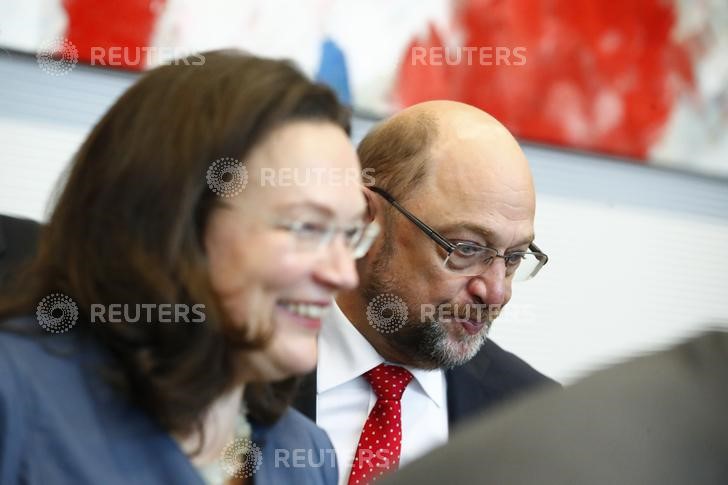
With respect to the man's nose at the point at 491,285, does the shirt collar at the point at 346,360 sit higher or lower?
lower

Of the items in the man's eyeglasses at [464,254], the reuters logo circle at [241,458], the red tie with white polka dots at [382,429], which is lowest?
the red tie with white polka dots at [382,429]

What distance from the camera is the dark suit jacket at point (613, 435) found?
492mm

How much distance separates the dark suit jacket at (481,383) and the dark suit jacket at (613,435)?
130 cm

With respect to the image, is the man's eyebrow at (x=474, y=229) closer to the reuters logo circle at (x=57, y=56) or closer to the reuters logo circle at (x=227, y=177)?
the reuters logo circle at (x=227, y=177)

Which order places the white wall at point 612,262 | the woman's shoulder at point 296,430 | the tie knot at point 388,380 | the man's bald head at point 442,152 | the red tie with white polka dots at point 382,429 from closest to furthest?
the woman's shoulder at point 296,430 → the red tie with white polka dots at point 382,429 → the tie knot at point 388,380 → the man's bald head at point 442,152 → the white wall at point 612,262

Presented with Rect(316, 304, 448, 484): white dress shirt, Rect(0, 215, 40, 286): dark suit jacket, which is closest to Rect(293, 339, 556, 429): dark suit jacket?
Rect(316, 304, 448, 484): white dress shirt

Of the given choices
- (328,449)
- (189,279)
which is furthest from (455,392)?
(189,279)

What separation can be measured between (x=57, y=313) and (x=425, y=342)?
0.82m

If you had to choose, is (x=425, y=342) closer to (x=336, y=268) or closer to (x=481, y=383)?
(x=481, y=383)

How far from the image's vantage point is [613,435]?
52 cm

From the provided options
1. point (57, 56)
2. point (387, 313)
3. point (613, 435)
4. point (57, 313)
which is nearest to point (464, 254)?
point (387, 313)

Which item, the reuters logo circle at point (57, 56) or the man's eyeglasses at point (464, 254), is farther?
the reuters logo circle at point (57, 56)

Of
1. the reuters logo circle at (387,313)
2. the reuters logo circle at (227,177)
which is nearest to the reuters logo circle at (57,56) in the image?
the reuters logo circle at (387,313)

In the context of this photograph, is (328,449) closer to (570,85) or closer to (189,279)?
(189,279)
